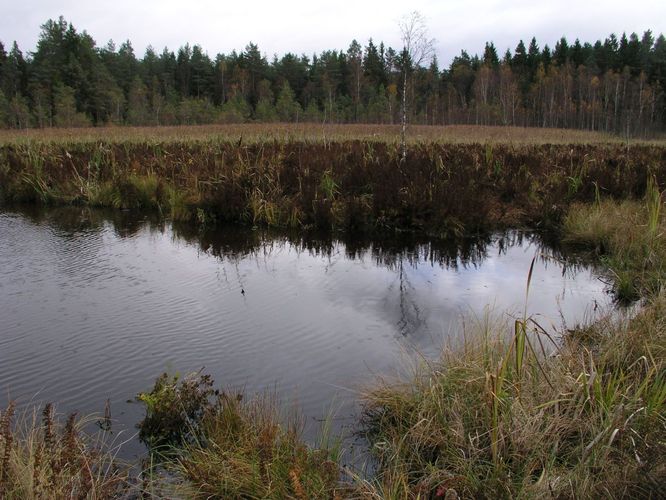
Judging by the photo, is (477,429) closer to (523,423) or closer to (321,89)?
(523,423)

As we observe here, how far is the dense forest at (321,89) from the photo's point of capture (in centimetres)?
4850

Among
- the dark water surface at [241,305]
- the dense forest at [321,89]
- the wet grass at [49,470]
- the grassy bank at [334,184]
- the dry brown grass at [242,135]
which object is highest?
the dense forest at [321,89]

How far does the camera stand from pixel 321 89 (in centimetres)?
6775

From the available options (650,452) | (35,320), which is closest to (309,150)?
(35,320)

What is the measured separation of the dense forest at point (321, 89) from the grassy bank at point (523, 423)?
121ft

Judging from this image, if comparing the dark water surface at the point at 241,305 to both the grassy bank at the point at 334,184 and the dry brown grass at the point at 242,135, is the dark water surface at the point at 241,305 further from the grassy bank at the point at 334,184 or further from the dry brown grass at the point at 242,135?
the dry brown grass at the point at 242,135

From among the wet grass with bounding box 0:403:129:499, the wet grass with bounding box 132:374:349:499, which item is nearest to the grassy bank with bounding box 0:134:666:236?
the wet grass with bounding box 132:374:349:499

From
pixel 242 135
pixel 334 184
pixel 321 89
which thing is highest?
pixel 321 89

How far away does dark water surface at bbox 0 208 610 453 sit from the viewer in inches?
171

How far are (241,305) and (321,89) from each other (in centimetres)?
6491

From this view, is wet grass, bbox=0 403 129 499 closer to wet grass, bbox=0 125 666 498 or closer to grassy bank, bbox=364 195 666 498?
wet grass, bbox=0 125 666 498

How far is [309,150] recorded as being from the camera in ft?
44.7

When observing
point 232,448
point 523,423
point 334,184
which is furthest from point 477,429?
point 334,184

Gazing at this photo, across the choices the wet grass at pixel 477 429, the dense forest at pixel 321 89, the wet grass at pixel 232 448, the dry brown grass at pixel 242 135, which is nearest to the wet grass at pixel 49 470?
the wet grass at pixel 477 429
